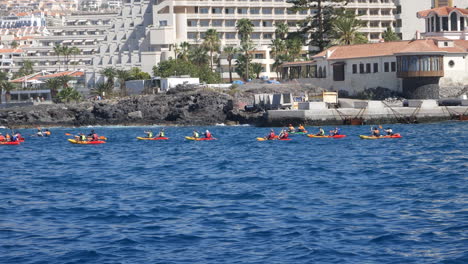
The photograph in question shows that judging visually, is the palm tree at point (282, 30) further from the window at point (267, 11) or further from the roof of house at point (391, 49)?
the roof of house at point (391, 49)

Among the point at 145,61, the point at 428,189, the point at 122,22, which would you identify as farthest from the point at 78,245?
the point at 122,22

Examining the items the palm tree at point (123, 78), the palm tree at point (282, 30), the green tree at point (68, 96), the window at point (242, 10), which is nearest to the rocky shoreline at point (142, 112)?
the green tree at point (68, 96)

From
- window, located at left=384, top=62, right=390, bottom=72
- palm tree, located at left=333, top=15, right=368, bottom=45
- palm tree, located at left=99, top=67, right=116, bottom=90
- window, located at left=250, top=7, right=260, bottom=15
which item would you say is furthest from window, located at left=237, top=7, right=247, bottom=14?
window, located at left=384, top=62, right=390, bottom=72

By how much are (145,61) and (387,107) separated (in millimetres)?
54185

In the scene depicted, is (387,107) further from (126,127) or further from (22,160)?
(22,160)

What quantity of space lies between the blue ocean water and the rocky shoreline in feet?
117

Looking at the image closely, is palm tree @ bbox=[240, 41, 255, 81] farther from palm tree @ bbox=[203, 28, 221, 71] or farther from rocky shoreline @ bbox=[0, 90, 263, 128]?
rocky shoreline @ bbox=[0, 90, 263, 128]

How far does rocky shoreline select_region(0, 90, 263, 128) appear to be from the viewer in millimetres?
97375

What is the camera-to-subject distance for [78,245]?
2670cm

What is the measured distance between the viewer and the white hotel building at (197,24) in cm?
12962

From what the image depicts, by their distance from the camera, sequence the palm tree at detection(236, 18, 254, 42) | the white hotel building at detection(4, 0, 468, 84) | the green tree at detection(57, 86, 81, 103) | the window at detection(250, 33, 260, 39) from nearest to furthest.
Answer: the green tree at detection(57, 86, 81, 103), the palm tree at detection(236, 18, 254, 42), the white hotel building at detection(4, 0, 468, 84), the window at detection(250, 33, 260, 39)

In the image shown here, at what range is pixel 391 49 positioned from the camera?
96.9 metres

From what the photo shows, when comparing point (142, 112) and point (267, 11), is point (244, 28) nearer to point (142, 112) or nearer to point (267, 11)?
point (267, 11)

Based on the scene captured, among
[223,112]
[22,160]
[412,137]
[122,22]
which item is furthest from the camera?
[122,22]
